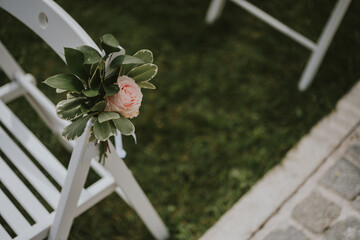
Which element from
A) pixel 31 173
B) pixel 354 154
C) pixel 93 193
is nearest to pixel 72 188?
pixel 93 193

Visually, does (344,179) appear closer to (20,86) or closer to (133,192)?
(133,192)

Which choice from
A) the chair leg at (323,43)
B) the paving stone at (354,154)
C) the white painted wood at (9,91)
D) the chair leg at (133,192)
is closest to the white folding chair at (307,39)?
the chair leg at (323,43)

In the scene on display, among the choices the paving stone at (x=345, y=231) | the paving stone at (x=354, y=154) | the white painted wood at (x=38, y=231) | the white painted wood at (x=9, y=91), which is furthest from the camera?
the paving stone at (x=354, y=154)

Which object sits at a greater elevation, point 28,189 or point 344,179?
point 28,189

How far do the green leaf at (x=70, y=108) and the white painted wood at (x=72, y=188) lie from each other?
5 cm

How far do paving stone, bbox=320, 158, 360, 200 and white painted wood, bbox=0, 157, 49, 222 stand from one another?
1.35 m

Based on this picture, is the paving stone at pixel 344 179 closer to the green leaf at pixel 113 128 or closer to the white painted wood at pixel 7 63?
the green leaf at pixel 113 128

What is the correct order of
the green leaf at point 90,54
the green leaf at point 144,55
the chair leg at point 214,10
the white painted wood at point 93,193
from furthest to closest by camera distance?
the chair leg at point 214,10
the white painted wood at point 93,193
the green leaf at point 144,55
the green leaf at point 90,54

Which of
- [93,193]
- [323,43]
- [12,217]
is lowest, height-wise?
[323,43]

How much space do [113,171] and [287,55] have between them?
66.2 inches

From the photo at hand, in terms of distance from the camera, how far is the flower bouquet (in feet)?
2.98

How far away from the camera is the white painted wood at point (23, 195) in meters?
1.24

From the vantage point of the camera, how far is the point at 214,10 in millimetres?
2531

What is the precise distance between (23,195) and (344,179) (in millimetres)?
1500
